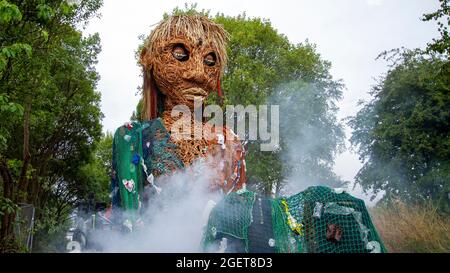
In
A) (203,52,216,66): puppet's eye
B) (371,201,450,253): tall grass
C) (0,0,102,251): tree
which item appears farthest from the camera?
(371,201,450,253): tall grass

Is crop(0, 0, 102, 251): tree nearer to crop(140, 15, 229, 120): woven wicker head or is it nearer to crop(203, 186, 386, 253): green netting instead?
crop(140, 15, 229, 120): woven wicker head

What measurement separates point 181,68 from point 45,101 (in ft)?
31.8

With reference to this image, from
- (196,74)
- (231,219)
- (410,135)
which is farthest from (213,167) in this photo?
(410,135)

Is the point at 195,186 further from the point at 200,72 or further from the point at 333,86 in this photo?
the point at 333,86

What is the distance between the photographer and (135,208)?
12.5 feet

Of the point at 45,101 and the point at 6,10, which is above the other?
the point at 45,101

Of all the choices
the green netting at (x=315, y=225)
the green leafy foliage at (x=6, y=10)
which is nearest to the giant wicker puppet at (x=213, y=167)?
the green netting at (x=315, y=225)

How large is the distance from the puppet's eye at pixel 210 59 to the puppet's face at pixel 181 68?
5 centimetres

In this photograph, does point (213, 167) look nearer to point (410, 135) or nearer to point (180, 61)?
point (180, 61)

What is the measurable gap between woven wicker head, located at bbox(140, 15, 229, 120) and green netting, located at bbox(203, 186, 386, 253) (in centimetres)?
200

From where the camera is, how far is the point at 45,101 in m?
13.3

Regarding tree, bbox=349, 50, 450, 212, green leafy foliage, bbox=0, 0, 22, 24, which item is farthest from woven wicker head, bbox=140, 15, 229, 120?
tree, bbox=349, 50, 450, 212

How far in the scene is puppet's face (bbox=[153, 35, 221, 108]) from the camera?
4629 mm

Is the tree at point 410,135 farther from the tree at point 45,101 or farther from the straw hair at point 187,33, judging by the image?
the straw hair at point 187,33
